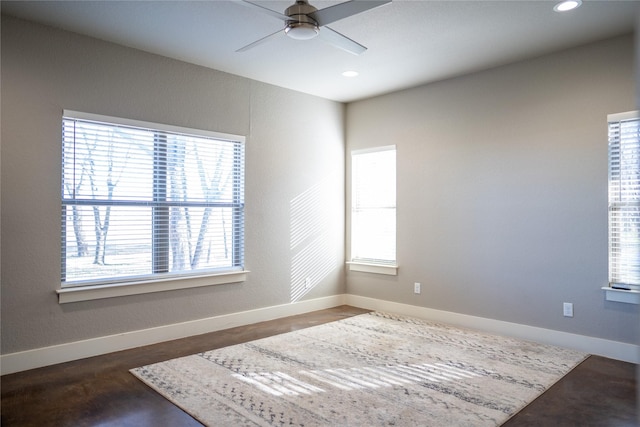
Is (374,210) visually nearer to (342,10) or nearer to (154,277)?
(154,277)

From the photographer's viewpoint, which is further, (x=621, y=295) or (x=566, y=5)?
(x=621, y=295)

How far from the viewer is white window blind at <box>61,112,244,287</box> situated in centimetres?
356

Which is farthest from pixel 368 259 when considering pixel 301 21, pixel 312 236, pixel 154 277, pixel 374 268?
pixel 301 21

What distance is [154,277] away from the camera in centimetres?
399

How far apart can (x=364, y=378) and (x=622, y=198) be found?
8.50 ft

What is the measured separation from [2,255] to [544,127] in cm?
464

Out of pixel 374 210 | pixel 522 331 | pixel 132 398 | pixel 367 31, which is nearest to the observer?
pixel 132 398

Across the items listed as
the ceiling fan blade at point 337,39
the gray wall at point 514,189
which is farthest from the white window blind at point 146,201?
the gray wall at point 514,189

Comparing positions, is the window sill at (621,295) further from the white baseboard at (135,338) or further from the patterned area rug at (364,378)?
the white baseboard at (135,338)

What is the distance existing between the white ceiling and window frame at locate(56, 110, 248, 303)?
2.24 feet

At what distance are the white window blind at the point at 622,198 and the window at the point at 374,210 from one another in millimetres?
2240

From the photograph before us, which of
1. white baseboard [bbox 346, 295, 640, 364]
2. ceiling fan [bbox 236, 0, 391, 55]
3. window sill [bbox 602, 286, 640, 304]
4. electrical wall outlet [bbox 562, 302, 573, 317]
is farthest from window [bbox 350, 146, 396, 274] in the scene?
ceiling fan [bbox 236, 0, 391, 55]

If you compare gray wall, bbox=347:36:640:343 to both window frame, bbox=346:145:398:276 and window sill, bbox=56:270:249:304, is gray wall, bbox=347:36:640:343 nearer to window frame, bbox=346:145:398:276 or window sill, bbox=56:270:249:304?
window frame, bbox=346:145:398:276

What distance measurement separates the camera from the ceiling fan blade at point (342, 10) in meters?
2.34
